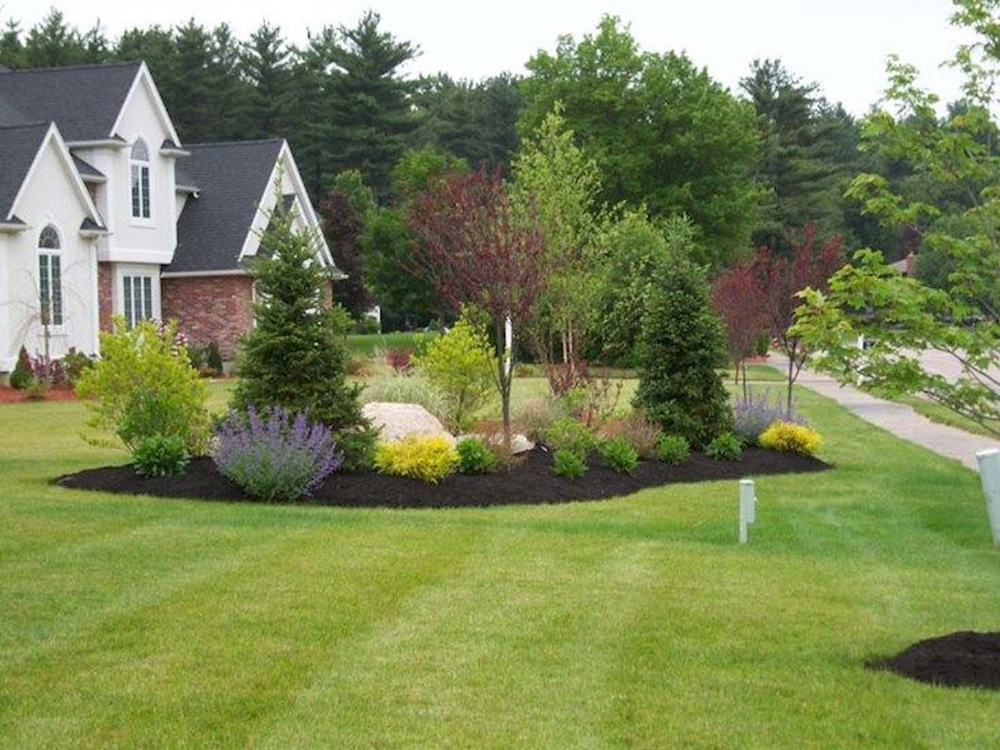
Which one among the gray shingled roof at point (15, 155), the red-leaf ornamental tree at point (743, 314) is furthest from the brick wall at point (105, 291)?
the red-leaf ornamental tree at point (743, 314)

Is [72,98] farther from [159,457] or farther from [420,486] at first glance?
[420,486]

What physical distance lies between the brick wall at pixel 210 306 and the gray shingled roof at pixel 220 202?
606 millimetres

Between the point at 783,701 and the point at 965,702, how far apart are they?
0.87m

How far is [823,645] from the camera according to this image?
7.56 meters

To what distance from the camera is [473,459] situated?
1411 cm

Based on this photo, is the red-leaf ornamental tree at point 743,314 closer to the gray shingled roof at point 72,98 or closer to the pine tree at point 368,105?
the gray shingled roof at point 72,98

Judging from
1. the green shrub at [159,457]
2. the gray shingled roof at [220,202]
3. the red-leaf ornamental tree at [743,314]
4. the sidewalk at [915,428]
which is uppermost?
the gray shingled roof at [220,202]

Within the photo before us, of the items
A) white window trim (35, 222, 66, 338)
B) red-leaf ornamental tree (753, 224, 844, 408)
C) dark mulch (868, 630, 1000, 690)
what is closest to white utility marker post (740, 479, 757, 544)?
dark mulch (868, 630, 1000, 690)

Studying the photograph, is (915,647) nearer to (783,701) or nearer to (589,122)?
(783,701)

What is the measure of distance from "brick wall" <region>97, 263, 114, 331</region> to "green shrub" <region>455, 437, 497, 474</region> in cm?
2253

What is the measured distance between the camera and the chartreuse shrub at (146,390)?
14609 millimetres

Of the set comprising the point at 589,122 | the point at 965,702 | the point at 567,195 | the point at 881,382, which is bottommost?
the point at 965,702

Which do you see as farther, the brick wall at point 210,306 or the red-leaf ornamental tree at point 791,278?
the brick wall at point 210,306

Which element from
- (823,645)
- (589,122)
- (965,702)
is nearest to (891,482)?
(823,645)
